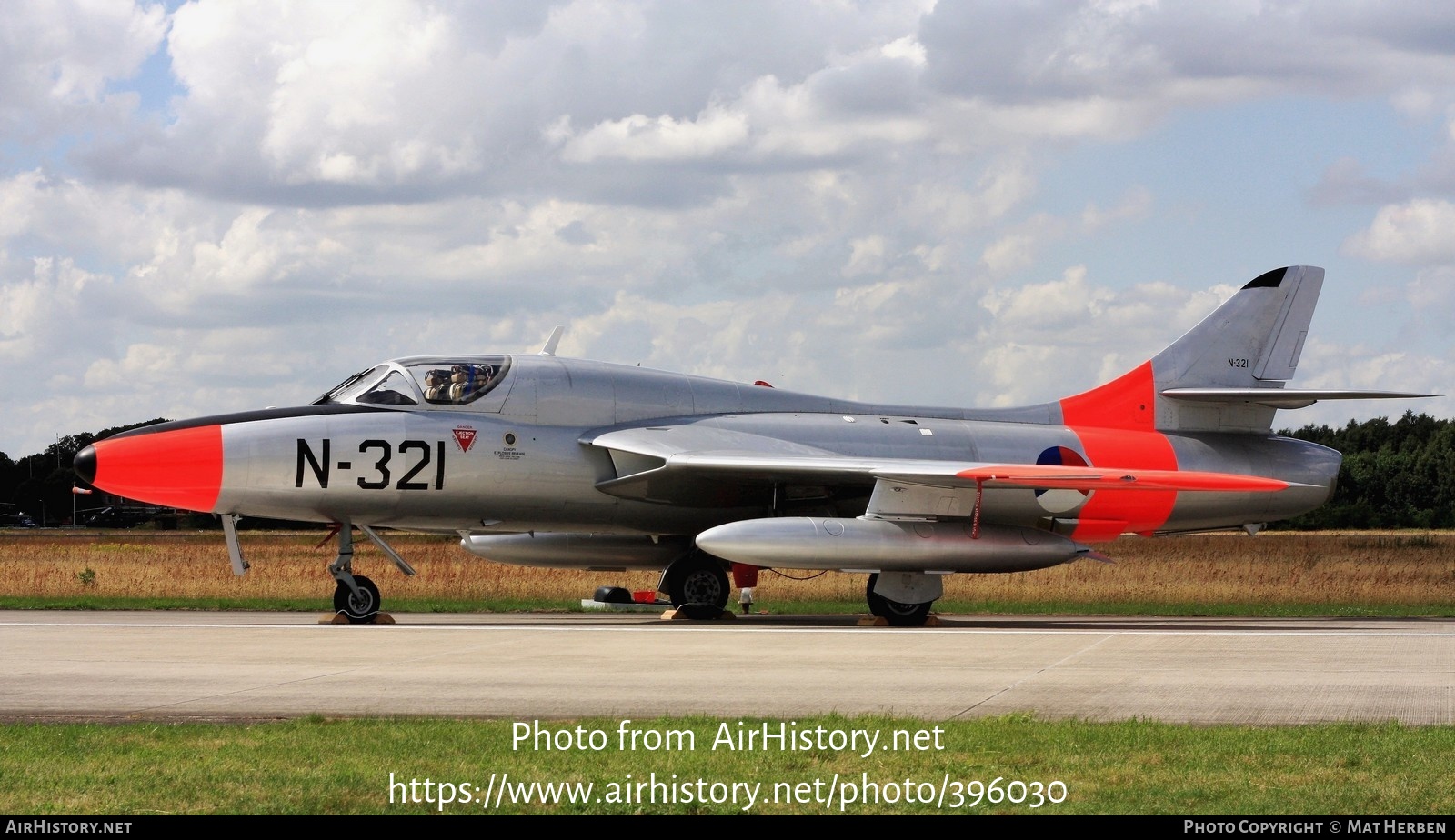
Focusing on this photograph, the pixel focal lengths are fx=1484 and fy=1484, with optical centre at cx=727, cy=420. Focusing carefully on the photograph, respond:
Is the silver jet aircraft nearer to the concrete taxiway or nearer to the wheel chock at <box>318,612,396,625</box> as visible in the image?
the wheel chock at <box>318,612,396,625</box>

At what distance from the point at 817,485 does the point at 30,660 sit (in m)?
9.91

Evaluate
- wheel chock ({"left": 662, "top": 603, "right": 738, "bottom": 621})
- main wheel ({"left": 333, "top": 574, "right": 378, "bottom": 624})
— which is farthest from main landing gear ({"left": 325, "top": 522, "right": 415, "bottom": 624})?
wheel chock ({"left": 662, "top": 603, "right": 738, "bottom": 621})

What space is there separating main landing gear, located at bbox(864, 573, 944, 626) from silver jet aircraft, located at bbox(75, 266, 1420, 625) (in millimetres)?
39

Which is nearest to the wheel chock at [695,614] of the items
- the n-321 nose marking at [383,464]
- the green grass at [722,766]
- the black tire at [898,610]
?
the black tire at [898,610]

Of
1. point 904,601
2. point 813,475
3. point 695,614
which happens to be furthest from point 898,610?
point 695,614

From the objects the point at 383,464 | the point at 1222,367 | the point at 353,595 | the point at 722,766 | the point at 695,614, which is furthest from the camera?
the point at 1222,367

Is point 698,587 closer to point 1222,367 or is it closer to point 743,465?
point 743,465

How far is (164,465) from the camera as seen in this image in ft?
52.6

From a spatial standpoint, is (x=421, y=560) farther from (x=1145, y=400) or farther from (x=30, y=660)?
(x=30, y=660)

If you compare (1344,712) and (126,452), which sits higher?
(126,452)

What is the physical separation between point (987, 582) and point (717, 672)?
15349mm

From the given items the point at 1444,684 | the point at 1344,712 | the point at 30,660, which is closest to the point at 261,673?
the point at 30,660

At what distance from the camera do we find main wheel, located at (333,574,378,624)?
16609 mm
